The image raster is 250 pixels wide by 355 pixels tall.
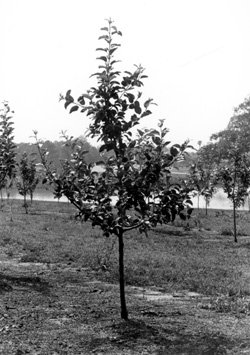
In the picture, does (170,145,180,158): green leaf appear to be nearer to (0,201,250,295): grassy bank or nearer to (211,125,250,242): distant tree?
(0,201,250,295): grassy bank

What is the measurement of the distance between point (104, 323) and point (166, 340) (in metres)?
1.14

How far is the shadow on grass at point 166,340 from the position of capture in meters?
5.27

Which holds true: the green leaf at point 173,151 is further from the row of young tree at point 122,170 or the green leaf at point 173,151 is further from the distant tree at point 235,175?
the distant tree at point 235,175

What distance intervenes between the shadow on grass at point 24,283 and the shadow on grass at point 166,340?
3035 millimetres

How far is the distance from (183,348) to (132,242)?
1189 cm

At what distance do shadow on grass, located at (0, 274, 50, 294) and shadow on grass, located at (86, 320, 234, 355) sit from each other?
3035mm

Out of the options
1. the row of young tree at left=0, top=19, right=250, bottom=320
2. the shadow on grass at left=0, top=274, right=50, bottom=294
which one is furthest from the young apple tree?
the shadow on grass at left=0, top=274, right=50, bottom=294

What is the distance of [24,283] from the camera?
9375mm

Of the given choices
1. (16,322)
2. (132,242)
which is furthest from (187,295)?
(132,242)

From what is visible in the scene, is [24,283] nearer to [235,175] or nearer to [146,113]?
[146,113]

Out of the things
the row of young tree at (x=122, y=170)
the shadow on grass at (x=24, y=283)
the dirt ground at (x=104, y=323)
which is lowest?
the dirt ground at (x=104, y=323)

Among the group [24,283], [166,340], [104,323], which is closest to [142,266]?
[24,283]

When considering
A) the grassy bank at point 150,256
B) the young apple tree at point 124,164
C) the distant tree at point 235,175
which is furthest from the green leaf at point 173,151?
the distant tree at point 235,175

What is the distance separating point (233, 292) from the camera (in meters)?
8.98
